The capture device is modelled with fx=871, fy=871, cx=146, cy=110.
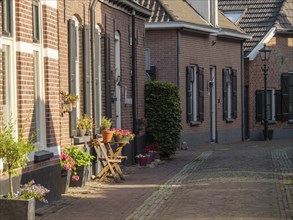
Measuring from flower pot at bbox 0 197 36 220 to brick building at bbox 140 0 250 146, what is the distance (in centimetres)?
1992

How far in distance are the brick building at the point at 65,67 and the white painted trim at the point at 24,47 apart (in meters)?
0.01

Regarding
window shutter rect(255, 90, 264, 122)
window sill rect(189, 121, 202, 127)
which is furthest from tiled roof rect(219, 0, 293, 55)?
window sill rect(189, 121, 202, 127)

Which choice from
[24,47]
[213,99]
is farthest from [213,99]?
[24,47]

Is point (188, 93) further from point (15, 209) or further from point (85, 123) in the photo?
point (15, 209)

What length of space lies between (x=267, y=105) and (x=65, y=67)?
2307cm

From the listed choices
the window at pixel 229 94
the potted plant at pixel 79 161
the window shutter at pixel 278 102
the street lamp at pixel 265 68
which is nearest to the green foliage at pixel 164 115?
the potted plant at pixel 79 161

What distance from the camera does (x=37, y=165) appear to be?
527 inches

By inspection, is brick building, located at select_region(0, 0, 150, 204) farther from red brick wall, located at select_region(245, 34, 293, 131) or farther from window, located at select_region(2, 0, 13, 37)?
red brick wall, located at select_region(245, 34, 293, 131)

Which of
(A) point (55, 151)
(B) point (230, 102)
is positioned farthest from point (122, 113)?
(B) point (230, 102)

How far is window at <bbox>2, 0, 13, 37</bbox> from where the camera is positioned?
39.5 ft

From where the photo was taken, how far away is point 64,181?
50.1ft

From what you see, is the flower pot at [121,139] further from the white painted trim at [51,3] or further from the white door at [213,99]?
the white door at [213,99]

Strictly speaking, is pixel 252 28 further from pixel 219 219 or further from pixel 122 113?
pixel 219 219

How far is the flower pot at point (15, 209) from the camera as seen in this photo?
10.6m
